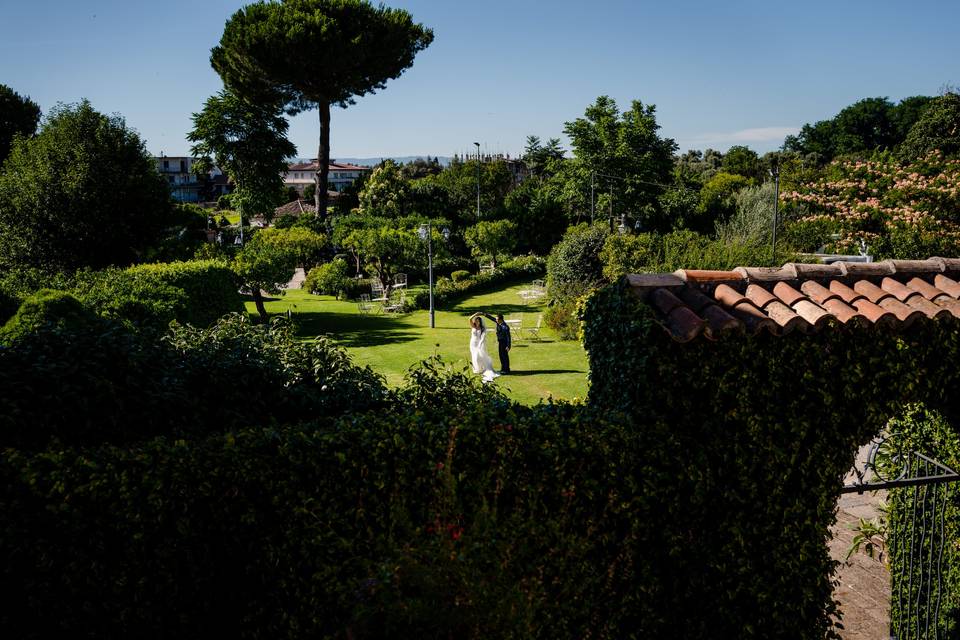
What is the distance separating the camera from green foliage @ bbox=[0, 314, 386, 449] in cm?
421

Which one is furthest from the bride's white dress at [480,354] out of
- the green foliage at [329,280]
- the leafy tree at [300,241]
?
the leafy tree at [300,241]

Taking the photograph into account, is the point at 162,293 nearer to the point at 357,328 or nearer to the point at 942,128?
the point at 357,328

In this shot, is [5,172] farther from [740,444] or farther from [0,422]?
[740,444]

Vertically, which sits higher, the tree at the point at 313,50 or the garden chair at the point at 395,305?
the tree at the point at 313,50

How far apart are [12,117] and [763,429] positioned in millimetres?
45555

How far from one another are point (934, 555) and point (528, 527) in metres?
4.90

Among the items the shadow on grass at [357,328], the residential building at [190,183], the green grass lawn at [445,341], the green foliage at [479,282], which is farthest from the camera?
the residential building at [190,183]

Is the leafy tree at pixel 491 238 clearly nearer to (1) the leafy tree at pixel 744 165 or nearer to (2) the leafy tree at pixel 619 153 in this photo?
(2) the leafy tree at pixel 619 153

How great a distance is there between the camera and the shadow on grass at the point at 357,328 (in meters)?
21.5

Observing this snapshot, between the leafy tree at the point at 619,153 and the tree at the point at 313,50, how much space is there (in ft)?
43.9

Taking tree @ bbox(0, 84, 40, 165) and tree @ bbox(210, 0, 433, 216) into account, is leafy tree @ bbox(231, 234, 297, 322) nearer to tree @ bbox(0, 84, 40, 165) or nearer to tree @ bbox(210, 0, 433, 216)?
tree @ bbox(210, 0, 433, 216)

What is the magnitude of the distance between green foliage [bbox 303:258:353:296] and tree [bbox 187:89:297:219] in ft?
37.3

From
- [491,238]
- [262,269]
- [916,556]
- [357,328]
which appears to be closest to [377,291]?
[357,328]

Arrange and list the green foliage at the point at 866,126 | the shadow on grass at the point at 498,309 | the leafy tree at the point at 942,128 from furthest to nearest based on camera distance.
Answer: the green foliage at the point at 866,126 < the leafy tree at the point at 942,128 < the shadow on grass at the point at 498,309
